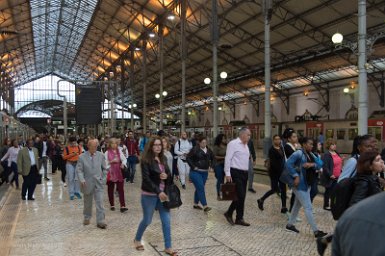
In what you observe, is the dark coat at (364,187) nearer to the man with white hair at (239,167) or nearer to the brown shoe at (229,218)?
the man with white hair at (239,167)

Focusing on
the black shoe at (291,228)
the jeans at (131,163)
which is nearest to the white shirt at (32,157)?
the jeans at (131,163)

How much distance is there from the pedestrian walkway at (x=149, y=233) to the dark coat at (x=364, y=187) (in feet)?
7.77

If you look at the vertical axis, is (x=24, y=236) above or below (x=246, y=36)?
below

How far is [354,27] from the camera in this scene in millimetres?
26734

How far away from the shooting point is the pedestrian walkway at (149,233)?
20.8ft

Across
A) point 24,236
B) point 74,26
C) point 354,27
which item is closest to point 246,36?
point 354,27

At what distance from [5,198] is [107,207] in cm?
359

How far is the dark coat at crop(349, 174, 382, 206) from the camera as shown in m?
3.95

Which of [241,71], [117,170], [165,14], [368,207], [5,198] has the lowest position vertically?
[5,198]

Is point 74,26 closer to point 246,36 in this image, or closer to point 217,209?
point 246,36

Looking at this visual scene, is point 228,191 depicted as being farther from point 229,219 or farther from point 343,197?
point 343,197

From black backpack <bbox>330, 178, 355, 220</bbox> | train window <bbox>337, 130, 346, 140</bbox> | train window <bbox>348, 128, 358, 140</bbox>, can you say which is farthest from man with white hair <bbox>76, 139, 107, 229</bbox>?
train window <bbox>337, 130, 346, 140</bbox>

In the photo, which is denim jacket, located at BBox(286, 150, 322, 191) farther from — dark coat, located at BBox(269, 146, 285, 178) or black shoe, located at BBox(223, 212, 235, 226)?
dark coat, located at BBox(269, 146, 285, 178)

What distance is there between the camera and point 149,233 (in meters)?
7.37
